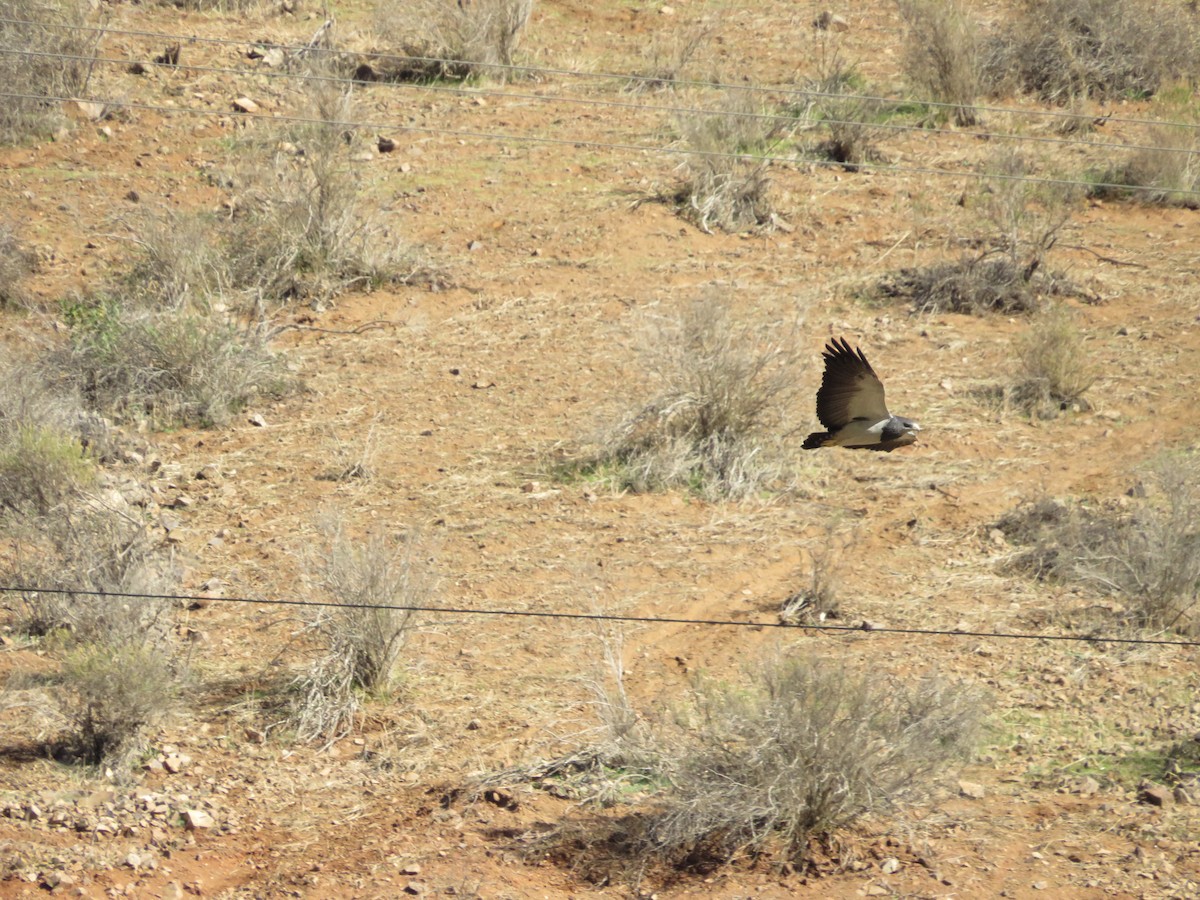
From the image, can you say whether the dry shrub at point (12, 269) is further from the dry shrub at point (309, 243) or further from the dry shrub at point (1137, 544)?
the dry shrub at point (1137, 544)

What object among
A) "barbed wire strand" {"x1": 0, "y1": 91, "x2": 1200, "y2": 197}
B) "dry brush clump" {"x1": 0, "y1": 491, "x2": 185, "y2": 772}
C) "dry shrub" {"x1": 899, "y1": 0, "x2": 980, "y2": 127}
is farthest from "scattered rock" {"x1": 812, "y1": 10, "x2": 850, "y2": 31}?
"dry brush clump" {"x1": 0, "y1": 491, "x2": 185, "y2": 772}

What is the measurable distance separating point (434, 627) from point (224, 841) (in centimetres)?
187

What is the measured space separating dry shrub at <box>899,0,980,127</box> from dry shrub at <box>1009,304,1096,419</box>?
4.38 m

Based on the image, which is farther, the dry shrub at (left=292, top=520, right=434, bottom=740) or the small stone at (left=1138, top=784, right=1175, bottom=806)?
the dry shrub at (left=292, top=520, right=434, bottom=740)

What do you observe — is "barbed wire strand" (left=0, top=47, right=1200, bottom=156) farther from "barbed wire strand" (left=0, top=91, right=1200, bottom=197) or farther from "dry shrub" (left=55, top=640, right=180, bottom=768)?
"dry shrub" (left=55, top=640, right=180, bottom=768)

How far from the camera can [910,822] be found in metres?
6.52

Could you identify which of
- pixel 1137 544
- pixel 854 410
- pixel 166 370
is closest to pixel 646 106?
pixel 166 370

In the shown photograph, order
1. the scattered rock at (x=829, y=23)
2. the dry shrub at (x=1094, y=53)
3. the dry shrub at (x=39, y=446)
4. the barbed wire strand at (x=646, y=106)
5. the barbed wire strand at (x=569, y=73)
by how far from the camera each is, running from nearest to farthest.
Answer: the dry shrub at (x=39, y=446) → the barbed wire strand at (x=646, y=106) → the barbed wire strand at (x=569, y=73) → the dry shrub at (x=1094, y=53) → the scattered rock at (x=829, y=23)

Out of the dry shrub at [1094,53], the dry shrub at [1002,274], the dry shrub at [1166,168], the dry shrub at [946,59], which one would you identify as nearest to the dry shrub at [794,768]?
the dry shrub at [1002,274]

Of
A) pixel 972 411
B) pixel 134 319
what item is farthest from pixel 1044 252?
pixel 134 319

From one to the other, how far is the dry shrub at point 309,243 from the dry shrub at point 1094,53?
616 cm

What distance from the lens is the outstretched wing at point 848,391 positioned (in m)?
5.82

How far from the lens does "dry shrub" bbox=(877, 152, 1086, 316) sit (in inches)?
468

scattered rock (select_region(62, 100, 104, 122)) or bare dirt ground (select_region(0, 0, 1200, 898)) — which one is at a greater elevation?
scattered rock (select_region(62, 100, 104, 122))
